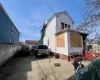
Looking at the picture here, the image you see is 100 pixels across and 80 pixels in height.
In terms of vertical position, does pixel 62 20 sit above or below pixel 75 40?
above

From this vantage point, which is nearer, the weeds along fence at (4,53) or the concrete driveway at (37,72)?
the concrete driveway at (37,72)

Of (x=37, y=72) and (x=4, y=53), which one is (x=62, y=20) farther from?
(x=37, y=72)

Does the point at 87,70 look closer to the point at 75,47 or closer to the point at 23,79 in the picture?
the point at 23,79

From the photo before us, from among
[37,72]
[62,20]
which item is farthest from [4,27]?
[62,20]

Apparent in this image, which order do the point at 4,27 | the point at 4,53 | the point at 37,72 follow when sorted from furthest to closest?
1. the point at 4,27
2. the point at 4,53
3. the point at 37,72

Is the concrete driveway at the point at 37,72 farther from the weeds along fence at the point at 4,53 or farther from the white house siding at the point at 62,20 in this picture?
the white house siding at the point at 62,20

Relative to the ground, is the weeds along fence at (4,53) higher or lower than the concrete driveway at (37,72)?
higher

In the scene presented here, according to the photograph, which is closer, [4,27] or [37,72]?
[37,72]

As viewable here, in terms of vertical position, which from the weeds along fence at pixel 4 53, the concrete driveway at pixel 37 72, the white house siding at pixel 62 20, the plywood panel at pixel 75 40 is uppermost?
the white house siding at pixel 62 20

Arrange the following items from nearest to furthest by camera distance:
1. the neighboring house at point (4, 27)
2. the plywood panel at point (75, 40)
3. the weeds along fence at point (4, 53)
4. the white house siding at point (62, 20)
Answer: the weeds along fence at point (4, 53) → the neighboring house at point (4, 27) → the plywood panel at point (75, 40) → the white house siding at point (62, 20)

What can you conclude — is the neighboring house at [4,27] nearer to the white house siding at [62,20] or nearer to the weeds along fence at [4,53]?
the weeds along fence at [4,53]

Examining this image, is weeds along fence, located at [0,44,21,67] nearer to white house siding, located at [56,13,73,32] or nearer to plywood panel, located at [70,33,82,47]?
plywood panel, located at [70,33,82,47]

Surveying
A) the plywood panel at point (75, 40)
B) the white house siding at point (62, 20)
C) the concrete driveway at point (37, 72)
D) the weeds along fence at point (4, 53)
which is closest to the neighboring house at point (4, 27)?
the weeds along fence at point (4, 53)

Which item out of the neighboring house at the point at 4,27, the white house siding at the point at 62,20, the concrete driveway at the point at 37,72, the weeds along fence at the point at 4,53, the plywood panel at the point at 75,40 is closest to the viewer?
the concrete driveway at the point at 37,72
